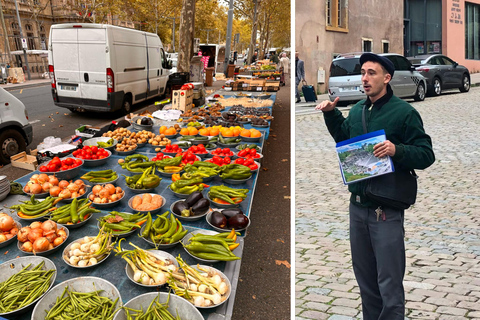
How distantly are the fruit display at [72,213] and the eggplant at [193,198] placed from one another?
836 millimetres

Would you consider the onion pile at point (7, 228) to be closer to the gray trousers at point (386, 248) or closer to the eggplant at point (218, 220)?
the eggplant at point (218, 220)

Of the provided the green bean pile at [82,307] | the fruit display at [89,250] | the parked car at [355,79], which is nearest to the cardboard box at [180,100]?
the parked car at [355,79]

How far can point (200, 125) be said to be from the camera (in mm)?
7613

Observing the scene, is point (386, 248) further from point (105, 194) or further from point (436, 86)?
point (436, 86)

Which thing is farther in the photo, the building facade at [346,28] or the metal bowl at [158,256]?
the building facade at [346,28]

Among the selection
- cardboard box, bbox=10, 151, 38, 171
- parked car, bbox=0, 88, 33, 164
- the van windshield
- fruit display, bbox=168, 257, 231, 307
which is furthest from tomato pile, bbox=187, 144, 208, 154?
parked car, bbox=0, 88, 33, 164

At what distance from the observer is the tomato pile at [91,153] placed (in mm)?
5359

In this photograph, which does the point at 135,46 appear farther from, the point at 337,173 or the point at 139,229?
the point at 139,229

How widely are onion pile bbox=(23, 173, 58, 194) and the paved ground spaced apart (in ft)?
8.94

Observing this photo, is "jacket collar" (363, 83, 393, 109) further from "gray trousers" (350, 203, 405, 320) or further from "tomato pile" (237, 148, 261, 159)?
"tomato pile" (237, 148, 261, 159)

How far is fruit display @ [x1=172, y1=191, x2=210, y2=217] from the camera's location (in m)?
3.80

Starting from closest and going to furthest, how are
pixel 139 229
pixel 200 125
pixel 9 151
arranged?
pixel 139 229
pixel 200 125
pixel 9 151

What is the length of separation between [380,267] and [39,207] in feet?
9.79

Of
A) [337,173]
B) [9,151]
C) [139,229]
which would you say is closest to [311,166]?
[337,173]
